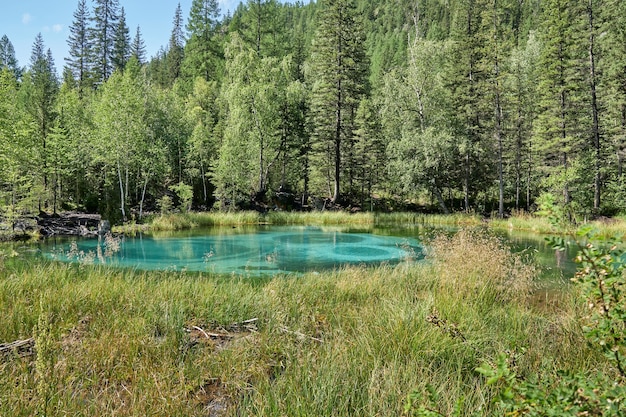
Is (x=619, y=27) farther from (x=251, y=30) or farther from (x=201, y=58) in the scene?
(x=201, y=58)

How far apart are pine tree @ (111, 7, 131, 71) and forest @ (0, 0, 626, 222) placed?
11.0 metres

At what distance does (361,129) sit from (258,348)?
28132mm

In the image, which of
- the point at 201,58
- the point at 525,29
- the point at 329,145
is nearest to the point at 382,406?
the point at 329,145

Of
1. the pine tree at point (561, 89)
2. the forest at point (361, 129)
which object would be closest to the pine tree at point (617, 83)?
the forest at point (361, 129)

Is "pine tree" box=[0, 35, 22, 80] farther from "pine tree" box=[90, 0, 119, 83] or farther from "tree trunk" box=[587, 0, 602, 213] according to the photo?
"tree trunk" box=[587, 0, 602, 213]

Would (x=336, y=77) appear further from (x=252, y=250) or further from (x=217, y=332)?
(x=217, y=332)

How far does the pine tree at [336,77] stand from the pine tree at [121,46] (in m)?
28.9

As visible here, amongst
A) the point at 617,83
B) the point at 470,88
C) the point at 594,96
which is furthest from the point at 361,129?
the point at 617,83

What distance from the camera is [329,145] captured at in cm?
3150

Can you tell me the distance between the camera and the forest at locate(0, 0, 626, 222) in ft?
79.3

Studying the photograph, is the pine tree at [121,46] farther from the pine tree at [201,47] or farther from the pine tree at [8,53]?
the pine tree at [8,53]

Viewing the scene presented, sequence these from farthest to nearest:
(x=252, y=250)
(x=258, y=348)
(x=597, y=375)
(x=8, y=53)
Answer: (x=8, y=53)
(x=252, y=250)
(x=258, y=348)
(x=597, y=375)

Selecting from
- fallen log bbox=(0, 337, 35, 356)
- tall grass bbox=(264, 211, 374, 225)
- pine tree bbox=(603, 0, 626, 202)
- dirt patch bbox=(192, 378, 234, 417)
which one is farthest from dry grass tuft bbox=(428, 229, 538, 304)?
pine tree bbox=(603, 0, 626, 202)

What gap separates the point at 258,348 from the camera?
141 inches
